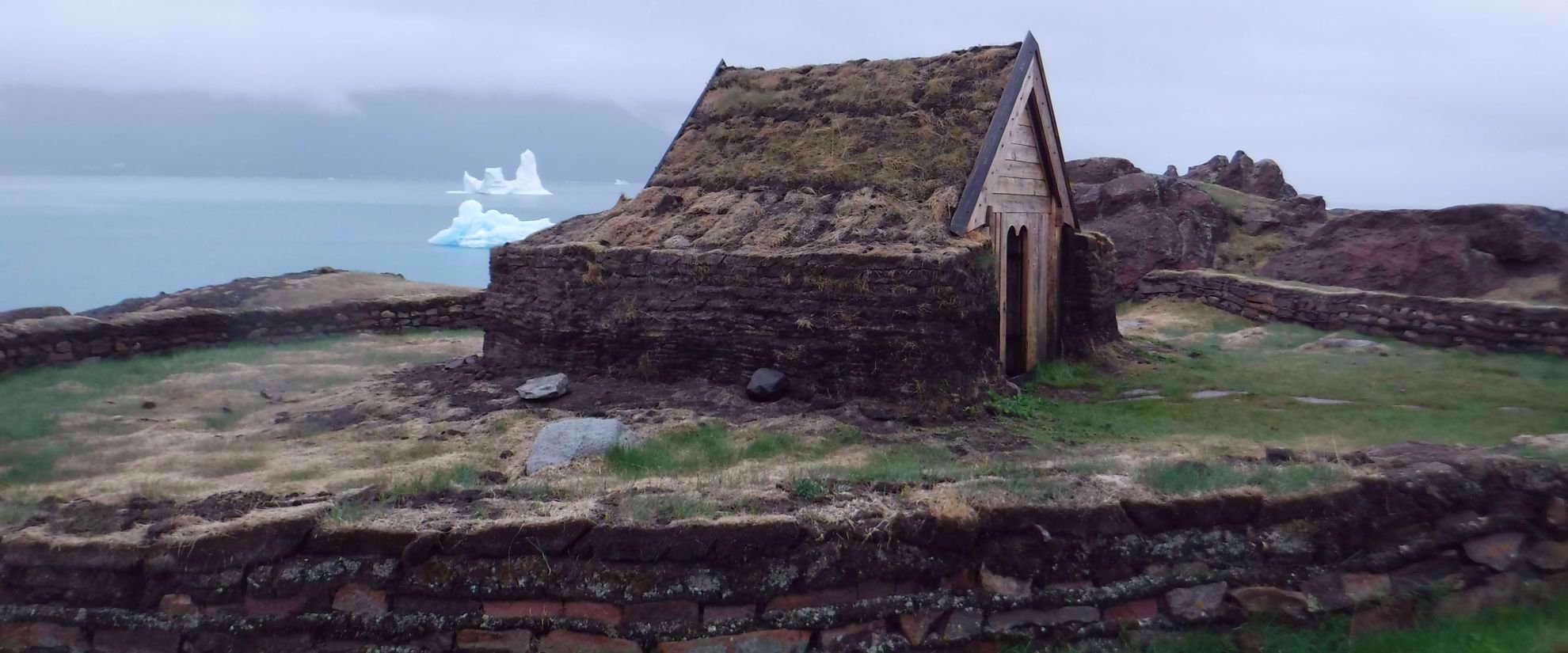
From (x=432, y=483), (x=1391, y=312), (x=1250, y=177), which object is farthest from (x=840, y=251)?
(x=1250, y=177)

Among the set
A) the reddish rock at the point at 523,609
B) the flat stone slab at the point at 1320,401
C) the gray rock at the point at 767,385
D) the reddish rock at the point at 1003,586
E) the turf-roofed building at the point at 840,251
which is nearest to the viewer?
the reddish rock at the point at 523,609

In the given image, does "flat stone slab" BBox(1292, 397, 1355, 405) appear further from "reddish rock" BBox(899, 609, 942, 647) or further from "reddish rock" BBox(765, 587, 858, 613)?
"reddish rock" BBox(765, 587, 858, 613)

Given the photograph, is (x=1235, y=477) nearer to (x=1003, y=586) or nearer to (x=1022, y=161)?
(x=1003, y=586)

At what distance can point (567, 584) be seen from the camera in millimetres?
4695

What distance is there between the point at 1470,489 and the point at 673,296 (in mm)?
7004

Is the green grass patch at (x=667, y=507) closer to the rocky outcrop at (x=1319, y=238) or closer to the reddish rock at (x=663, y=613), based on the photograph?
the reddish rock at (x=663, y=613)

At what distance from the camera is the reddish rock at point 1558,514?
5395mm

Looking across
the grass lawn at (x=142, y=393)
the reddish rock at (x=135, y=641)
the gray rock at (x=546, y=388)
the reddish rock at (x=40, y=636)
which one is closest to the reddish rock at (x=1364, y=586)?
the reddish rock at (x=135, y=641)

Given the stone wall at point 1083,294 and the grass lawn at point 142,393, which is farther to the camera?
the stone wall at point 1083,294

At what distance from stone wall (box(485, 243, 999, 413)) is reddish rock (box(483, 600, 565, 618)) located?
478 cm

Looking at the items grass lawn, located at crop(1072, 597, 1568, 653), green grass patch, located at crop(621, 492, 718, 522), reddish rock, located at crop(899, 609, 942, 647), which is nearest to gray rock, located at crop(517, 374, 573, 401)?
green grass patch, located at crop(621, 492, 718, 522)

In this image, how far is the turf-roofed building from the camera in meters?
9.13

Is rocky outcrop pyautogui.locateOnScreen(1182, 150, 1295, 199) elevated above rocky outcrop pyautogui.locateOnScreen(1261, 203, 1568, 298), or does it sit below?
above

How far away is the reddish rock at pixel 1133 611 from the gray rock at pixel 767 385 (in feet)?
15.8
